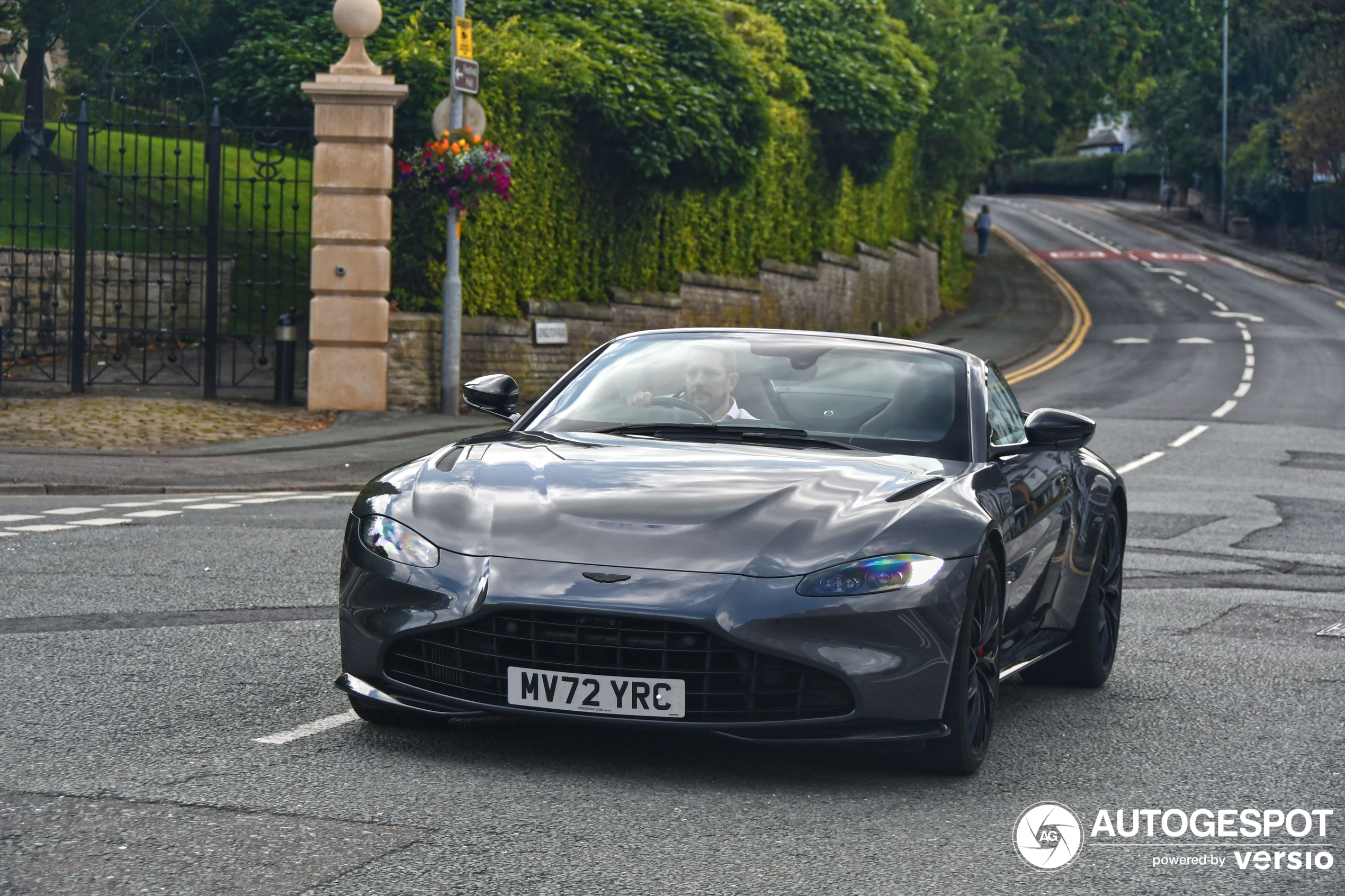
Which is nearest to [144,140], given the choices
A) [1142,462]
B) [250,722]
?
[1142,462]

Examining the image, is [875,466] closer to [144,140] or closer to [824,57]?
[824,57]

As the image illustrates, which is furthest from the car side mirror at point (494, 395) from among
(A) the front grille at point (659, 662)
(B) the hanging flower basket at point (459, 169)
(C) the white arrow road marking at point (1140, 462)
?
(B) the hanging flower basket at point (459, 169)

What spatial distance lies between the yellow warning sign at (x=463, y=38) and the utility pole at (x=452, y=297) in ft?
0.40

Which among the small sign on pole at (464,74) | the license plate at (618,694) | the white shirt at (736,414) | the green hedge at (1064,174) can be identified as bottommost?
the license plate at (618,694)

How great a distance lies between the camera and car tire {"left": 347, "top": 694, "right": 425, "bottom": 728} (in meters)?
5.34

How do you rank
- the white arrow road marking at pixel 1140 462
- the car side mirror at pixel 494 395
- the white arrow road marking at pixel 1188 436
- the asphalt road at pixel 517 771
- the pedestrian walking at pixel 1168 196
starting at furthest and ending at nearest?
the pedestrian walking at pixel 1168 196 → the white arrow road marking at pixel 1188 436 → the white arrow road marking at pixel 1140 462 → the car side mirror at pixel 494 395 → the asphalt road at pixel 517 771

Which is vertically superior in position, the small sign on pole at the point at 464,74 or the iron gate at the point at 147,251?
the small sign on pole at the point at 464,74

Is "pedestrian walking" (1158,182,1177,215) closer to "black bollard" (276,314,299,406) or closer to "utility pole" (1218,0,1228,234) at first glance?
"utility pole" (1218,0,1228,234)

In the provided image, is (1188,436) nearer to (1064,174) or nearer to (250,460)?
(250,460)

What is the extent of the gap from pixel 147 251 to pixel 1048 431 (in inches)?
616

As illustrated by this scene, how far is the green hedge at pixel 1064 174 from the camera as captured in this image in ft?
350

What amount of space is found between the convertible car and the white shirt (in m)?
0.06

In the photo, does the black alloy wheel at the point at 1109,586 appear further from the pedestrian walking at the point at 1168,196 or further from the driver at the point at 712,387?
the pedestrian walking at the point at 1168,196

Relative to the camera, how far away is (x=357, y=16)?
19984 millimetres
